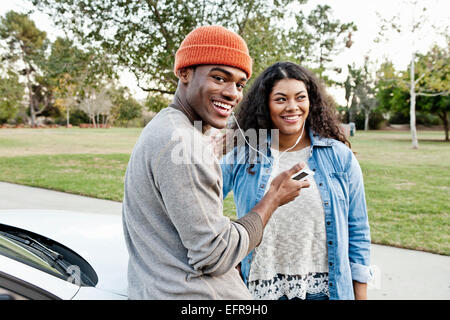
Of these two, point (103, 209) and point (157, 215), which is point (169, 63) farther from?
point (157, 215)

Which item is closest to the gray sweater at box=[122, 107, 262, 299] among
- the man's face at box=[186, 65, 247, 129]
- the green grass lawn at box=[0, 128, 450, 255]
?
the man's face at box=[186, 65, 247, 129]

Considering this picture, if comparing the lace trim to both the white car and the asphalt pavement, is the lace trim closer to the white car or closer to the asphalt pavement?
the asphalt pavement

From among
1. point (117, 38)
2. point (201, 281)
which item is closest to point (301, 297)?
point (201, 281)

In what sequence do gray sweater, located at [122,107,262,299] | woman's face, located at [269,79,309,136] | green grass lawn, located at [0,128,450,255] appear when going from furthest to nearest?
green grass lawn, located at [0,128,450,255]
woman's face, located at [269,79,309,136]
gray sweater, located at [122,107,262,299]

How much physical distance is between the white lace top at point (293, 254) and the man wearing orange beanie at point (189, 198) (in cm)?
51

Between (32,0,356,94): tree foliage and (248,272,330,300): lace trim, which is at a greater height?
(32,0,356,94): tree foliage

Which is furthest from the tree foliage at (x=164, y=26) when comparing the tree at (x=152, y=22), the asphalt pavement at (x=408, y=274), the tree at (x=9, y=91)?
the tree at (x=9, y=91)

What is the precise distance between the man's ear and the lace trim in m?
1.06

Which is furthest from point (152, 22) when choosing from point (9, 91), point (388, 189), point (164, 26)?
point (9, 91)

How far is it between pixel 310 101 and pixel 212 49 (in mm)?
1034

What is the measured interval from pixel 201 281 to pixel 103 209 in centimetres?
547

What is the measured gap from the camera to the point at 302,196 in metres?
1.87

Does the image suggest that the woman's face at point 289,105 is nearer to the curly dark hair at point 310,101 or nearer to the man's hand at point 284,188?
the curly dark hair at point 310,101

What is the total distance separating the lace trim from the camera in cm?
180
